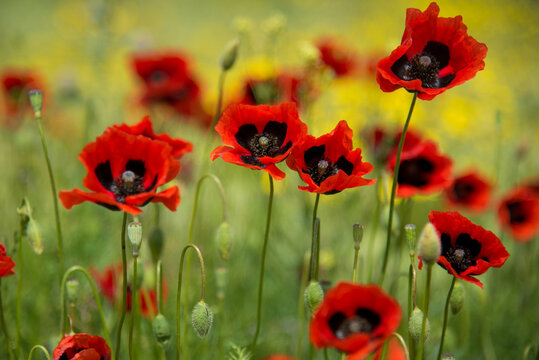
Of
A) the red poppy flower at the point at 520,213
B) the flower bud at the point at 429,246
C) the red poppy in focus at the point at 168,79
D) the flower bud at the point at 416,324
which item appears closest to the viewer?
the flower bud at the point at 429,246

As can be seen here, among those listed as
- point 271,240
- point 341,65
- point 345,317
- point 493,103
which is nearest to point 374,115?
point 341,65

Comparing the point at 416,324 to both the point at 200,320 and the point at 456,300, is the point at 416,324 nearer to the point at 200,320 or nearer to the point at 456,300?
the point at 456,300

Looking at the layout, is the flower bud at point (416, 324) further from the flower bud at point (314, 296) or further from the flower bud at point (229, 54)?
the flower bud at point (229, 54)

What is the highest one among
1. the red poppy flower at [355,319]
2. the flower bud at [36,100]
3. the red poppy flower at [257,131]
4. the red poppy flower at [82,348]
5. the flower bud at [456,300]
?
the flower bud at [36,100]

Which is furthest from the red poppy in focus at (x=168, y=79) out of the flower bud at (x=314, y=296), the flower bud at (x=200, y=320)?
the flower bud at (x=314, y=296)

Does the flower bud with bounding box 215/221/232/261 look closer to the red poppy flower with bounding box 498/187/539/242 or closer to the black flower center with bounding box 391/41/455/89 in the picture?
the black flower center with bounding box 391/41/455/89

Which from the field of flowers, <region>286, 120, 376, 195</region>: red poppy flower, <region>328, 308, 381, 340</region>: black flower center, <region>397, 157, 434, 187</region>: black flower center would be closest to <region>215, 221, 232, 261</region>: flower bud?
the field of flowers
